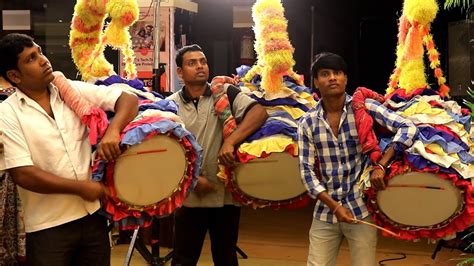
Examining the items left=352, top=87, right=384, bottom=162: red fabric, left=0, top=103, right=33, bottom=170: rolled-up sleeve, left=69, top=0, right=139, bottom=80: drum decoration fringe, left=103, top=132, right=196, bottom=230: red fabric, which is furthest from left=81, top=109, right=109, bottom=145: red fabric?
left=352, top=87, right=384, bottom=162: red fabric

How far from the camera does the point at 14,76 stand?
2.38 meters

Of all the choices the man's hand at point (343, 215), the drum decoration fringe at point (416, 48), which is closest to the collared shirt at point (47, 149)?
the man's hand at point (343, 215)

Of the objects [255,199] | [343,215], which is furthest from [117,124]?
[343,215]

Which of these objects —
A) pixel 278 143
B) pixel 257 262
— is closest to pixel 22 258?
pixel 278 143

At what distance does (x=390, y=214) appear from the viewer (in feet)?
8.87

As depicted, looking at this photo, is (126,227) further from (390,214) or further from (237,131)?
(390,214)

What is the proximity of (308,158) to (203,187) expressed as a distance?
20.7 inches

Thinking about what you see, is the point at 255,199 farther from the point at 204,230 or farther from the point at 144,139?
the point at 144,139

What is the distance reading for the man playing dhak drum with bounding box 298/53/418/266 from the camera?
8.96 ft

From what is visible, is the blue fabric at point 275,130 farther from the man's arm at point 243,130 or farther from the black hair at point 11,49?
the black hair at point 11,49

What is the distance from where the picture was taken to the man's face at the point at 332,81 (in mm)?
2729

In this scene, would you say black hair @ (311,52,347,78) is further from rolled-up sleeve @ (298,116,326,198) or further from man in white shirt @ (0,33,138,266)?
man in white shirt @ (0,33,138,266)

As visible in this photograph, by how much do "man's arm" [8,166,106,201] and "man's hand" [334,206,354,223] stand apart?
3.32 ft

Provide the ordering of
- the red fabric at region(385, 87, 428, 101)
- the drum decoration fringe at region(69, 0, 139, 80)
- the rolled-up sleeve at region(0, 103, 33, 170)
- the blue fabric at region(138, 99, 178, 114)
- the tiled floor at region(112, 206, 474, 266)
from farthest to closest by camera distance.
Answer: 1. the tiled floor at region(112, 206, 474, 266)
2. the drum decoration fringe at region(69, 0, 139, 80)
3. the red fabric at region(385, 87, 428, 101)
4. the blue fabric at region(138, 99, 178, 114)
5. the rolled-up sleeve at region(0, 103, 33, 170)
